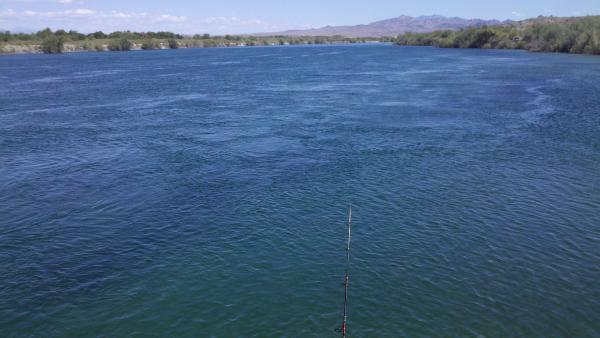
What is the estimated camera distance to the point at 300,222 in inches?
1522

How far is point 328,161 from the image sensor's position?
53.9 metres

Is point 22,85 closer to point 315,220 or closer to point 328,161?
point 328,161

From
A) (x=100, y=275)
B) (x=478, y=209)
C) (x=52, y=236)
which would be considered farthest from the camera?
(x=478, y=209)

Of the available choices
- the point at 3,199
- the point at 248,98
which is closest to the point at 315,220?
the point at 3,199

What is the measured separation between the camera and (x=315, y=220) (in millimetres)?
38938

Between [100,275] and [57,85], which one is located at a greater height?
[57,85]

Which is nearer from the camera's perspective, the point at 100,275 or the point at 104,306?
the point at 104,306

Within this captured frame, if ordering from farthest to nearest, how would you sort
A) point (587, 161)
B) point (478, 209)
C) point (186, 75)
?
1. point (186, 75)
2. point (587, 161)
3. point (478, 209)

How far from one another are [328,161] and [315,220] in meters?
16.1

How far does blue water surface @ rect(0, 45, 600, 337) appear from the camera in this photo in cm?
2688

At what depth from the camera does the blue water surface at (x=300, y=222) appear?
26.9 metres

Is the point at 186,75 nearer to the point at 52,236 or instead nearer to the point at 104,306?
the point at 52,236

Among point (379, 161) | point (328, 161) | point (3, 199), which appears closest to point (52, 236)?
point (3, 199)

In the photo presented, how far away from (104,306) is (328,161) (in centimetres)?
3200
